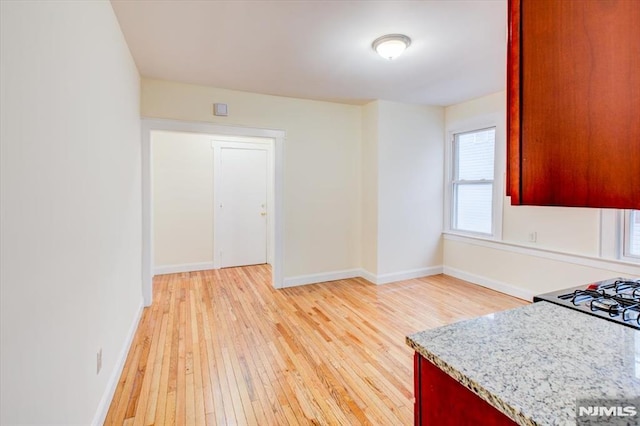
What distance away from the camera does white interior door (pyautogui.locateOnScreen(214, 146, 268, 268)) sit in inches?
203

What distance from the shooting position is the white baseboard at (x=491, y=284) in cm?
371

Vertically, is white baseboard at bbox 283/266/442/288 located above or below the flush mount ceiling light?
below

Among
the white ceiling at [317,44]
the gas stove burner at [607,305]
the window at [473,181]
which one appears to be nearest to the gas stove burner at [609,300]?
the gas stove burner at [607,305]

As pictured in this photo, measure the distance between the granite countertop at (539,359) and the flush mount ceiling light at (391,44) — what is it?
216 cm

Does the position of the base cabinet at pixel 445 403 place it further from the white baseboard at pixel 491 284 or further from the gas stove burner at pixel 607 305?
the white baseboard at pixel 491 284

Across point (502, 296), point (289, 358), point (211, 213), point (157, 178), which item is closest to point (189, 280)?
point (211, 213)

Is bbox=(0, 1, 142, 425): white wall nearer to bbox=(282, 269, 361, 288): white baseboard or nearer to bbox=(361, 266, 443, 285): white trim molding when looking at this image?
bbox=(282, 269, 361, 288): white baseboard

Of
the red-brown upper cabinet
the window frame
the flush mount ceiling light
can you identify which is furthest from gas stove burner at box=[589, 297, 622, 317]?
the window frame

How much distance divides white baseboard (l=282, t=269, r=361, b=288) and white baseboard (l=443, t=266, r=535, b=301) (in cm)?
140

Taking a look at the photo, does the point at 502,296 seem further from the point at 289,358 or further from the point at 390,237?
the point at 289,358

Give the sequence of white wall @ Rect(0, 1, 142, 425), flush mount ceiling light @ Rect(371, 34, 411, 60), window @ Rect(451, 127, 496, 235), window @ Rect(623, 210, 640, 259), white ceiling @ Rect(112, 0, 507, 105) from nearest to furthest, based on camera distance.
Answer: white wall @ Rect(0, 1, 142, 425) → white ceiling @ Rect(112, 0, 507, 105) → flush mount ceiling light @ Rect(371, 34, 411, 60) → window @ Rect(623, 210, 640, 259) → window @ Rect(451, 127, 496, 235)

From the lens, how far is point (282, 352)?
255 cm

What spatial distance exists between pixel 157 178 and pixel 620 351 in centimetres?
519

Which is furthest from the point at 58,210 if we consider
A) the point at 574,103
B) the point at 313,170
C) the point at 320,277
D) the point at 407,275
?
the point at 407,275
